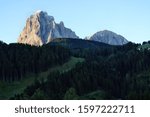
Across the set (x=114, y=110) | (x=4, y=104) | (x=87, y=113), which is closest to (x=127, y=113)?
(x=114, y=110)

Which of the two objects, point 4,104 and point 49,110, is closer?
point 49,110

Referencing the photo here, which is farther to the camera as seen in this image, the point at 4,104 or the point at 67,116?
the point at 4,104

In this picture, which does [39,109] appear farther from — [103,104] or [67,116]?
[103,104]

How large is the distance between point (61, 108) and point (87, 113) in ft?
4.49

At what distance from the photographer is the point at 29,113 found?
21109 millimetres

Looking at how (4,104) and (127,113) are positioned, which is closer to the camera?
(127,113)

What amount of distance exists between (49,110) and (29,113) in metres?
1.02

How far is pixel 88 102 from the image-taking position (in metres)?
21.7

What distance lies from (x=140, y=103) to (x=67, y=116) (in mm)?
4187

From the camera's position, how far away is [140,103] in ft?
72.7

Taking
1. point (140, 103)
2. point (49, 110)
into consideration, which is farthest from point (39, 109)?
point (140, 103)

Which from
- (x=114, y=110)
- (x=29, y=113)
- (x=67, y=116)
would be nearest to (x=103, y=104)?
(x=114, y=110)

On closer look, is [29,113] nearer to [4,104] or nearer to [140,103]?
[4,104]

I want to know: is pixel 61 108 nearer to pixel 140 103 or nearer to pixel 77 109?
pixel 77 109
